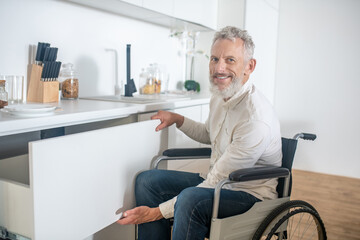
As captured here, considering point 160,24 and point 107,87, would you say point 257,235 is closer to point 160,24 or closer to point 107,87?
point 107,87

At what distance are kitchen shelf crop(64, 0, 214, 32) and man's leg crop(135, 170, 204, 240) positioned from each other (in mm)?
945

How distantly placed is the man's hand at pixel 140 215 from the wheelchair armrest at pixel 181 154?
251 mm

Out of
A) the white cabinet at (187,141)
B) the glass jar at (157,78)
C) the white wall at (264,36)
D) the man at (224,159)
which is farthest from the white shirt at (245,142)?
the white wall at (264,36)

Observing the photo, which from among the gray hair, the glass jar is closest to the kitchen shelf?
the glass jar

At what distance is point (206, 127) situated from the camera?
5.99 feet

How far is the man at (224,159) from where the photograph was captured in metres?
1.32

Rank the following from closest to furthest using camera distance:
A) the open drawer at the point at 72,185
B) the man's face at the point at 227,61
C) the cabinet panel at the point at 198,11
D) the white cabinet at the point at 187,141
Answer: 1. the open drawer at the point at 72,185
2. the man's face at the point at 227,61
3. the white cabinet at the point at 187,141
4. the cabinet panel at the point at 198,11

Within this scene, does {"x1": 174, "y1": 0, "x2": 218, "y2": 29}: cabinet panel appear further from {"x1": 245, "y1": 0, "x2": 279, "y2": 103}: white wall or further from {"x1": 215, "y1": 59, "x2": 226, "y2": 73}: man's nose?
{"x1": 215, "y1": 59, "x2": 226, "y2": 73}: man's nose

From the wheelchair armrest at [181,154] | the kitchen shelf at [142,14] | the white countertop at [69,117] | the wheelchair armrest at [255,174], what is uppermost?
the kitchen shelf at [142,14]

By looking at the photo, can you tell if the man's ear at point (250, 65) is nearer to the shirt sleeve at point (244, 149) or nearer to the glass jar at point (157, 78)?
the shirt sleeve at point (244, 149)

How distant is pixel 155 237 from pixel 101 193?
358 mm

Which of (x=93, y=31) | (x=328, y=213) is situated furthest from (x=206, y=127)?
(x=328, y=213)

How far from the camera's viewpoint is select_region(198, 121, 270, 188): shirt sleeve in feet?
4.52

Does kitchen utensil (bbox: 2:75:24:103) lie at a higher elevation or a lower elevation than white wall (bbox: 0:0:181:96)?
lower
